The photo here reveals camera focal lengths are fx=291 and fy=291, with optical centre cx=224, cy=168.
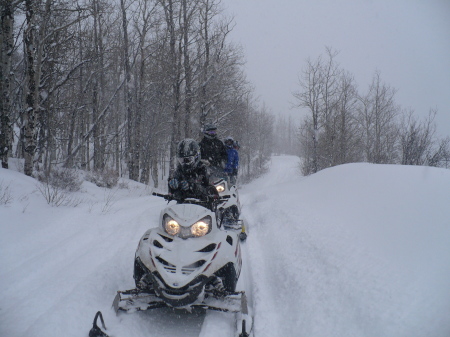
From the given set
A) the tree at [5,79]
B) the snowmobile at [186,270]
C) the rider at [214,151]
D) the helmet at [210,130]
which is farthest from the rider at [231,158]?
the tree at [5,79]

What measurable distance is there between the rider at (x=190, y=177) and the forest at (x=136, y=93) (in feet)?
21.3

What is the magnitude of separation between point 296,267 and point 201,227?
1772 mm

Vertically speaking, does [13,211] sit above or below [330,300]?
above

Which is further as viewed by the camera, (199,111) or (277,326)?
(199,111)

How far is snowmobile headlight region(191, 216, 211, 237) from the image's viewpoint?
3207 mm

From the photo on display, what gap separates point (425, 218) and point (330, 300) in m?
1.76

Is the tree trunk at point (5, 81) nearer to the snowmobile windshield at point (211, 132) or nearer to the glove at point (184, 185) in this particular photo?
the snowmobile windshield at point (211, 132)

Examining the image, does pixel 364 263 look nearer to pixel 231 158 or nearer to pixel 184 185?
pixel 184 185

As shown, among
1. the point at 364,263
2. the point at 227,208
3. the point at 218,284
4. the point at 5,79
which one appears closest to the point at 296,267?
the point at 364,263

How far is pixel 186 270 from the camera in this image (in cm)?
287

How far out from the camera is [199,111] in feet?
65.8

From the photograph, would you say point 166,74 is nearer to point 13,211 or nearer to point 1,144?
point 1,144

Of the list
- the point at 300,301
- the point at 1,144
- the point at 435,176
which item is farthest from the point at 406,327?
the point at 1,144

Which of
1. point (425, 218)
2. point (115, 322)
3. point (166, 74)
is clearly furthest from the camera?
point (166, 74)
